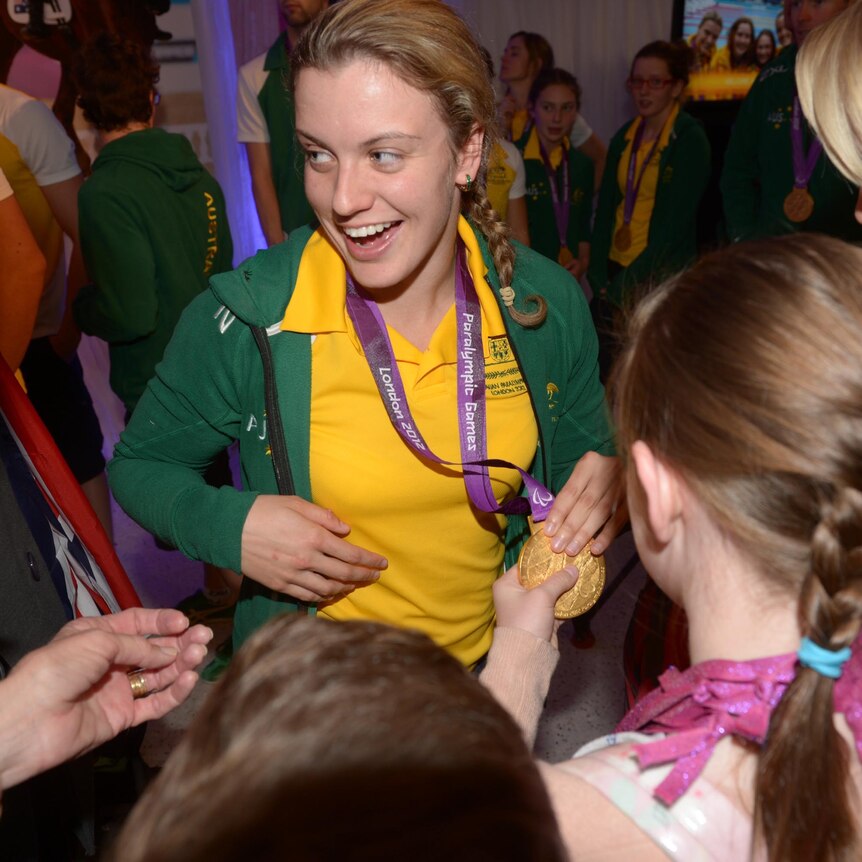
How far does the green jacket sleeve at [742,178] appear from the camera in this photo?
3.59m

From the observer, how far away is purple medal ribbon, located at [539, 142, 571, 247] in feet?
16.4

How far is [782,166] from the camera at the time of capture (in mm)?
3430

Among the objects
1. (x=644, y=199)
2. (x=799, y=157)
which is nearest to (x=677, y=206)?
(x=644, y=199)

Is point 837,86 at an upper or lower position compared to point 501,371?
upper

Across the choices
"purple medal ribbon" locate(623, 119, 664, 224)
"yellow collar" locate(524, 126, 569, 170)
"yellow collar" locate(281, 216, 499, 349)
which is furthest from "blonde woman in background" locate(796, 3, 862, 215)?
"yellow collar" locate(524, 126, 569, 170)

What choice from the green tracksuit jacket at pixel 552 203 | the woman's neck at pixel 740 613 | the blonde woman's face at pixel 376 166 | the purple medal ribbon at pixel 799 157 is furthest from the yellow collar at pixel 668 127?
the woman's neck at pixel 740 613

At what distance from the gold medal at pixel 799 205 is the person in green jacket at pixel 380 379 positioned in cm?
218

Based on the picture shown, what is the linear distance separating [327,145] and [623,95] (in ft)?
21.0

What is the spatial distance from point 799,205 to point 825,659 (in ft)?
9.74

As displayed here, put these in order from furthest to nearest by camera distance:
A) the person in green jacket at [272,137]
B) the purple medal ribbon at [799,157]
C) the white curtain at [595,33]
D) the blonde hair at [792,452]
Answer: the white curtain at [595,33] → the person in green jacket at [272,137] → the purple medal ribbon at [799,157] → the blonde hair at [792,452]

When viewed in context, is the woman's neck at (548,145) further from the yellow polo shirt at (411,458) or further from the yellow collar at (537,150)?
the yellow polo shirt at (411,458)

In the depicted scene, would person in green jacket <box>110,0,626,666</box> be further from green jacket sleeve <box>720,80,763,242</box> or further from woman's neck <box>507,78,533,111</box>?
woman's neck <box>507,78,533,111</box>

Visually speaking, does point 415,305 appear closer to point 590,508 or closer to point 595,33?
point 590,508

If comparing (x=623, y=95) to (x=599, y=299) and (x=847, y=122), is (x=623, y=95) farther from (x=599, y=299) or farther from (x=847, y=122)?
(x=847, y=122)
